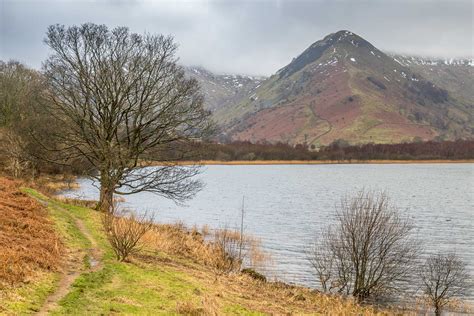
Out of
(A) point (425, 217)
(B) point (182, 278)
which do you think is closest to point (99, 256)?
(B) point (182, 278)

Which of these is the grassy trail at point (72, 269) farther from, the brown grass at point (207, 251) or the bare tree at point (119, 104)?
the bare tree at point (119, 104)

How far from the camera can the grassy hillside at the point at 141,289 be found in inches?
458

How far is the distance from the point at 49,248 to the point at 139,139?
16834mm

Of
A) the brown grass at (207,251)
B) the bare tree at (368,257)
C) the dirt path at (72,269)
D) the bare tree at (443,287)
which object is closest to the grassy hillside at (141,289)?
the dirt path at (72,269)

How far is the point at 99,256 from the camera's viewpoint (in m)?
17.5

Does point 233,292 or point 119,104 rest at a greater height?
point 119,104

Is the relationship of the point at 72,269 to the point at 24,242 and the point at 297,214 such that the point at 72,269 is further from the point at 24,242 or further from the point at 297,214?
the point at 297,214

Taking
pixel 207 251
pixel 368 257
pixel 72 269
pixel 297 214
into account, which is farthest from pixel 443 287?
pixel 297 214

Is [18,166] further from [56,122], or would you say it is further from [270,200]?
[270,200]

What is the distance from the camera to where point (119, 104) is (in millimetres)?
31141

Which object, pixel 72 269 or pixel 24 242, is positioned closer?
pixel 72 269

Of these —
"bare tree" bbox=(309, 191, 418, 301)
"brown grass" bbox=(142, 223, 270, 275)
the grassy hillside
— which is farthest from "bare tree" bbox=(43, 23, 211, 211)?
"bare tree" bbox=(309, 191, 418, 301)

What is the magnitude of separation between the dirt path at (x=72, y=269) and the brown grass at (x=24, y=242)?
0.40 meters

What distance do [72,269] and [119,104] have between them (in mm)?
17839
